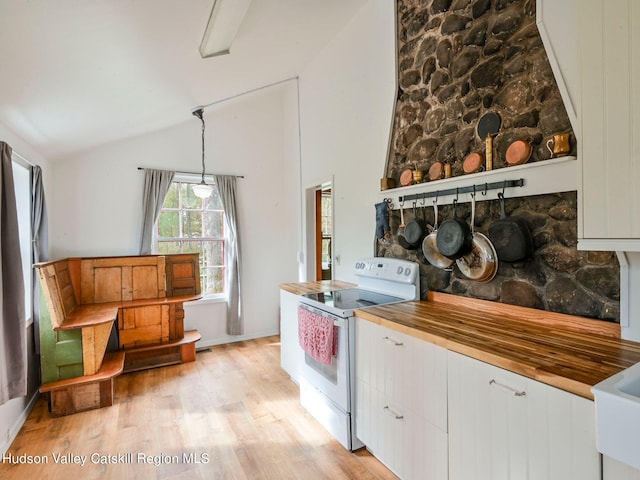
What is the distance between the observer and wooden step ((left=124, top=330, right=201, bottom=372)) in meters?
3.40

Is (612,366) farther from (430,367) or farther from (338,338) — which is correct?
(338,338)

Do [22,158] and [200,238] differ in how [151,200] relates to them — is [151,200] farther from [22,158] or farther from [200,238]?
[22,158]

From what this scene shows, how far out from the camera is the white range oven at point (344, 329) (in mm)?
2104

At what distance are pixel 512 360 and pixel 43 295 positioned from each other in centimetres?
328

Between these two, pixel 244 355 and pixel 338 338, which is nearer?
pixel 338 338

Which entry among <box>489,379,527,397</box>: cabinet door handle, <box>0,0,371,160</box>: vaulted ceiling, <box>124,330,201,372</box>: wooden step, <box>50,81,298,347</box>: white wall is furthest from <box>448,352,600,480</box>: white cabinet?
<box>50,81,298,347</box>: white wall

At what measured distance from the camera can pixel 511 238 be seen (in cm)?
179

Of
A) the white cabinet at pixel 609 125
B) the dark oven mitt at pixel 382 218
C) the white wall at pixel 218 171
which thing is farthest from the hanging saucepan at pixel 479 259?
the white wall at pixel 218 171

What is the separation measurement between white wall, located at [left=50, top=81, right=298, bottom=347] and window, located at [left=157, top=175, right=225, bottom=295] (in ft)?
0.85

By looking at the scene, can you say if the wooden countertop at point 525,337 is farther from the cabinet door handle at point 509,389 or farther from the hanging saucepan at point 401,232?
the hanging saucepan at point 401,232

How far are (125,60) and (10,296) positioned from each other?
160 centimetres

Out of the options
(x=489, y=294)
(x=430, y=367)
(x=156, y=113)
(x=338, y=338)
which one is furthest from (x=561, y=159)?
(x=156, y=113)

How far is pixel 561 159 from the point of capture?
1566 mm

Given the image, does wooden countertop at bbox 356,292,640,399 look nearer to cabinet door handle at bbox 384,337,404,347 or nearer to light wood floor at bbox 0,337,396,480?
cabinet door handle at bbox 384,337,404,347
